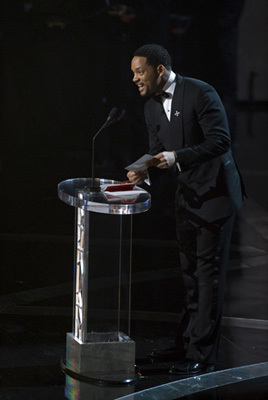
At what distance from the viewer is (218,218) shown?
169 inches

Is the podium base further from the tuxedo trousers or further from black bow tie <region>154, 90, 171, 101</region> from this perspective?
black bow tie <region>154, 90, 171, 101</region>

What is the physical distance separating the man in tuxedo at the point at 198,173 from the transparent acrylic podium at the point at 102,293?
9.6 inches

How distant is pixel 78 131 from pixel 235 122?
1.07m

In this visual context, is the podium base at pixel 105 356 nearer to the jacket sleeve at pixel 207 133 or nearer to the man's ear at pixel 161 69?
the jacket sleeve at pixel 207 133

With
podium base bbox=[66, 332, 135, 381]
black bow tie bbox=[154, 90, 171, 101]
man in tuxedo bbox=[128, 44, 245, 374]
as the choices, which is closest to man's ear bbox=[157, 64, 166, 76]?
man in tuxedo bbox=[128, 44, 245, 374]

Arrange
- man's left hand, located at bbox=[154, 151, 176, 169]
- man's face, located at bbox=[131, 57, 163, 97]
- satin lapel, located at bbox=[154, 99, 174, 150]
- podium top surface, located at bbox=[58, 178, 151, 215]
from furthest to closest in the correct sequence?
satin lapel, located at bbox=[154, 99, 174, 150], man's face, located at bbox=[131, 57, 163, 97], man's left hand, located at bbox=[154, 151, 176, 169], podium top surface, located at bbox=[58, 178, 151, 215]

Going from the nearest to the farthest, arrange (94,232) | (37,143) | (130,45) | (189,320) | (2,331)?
(94,232) < (189,320) < (2,331) < (130,45) < (37,143)

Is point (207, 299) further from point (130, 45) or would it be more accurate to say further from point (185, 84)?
point (130, 45)

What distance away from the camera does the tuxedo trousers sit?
14.1 feet

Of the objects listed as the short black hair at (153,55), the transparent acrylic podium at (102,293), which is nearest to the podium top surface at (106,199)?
the transparent acrylic podium at (102,293)

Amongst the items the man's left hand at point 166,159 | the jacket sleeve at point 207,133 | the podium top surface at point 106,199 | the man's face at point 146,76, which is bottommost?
the podium top surface at point 106,199

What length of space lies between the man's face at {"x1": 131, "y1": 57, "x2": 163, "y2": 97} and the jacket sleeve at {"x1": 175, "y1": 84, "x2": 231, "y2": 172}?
21 centimetres

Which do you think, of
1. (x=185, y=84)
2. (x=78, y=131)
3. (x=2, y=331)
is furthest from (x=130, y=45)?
(x=2, y=331)

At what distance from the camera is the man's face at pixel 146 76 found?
4.25m
